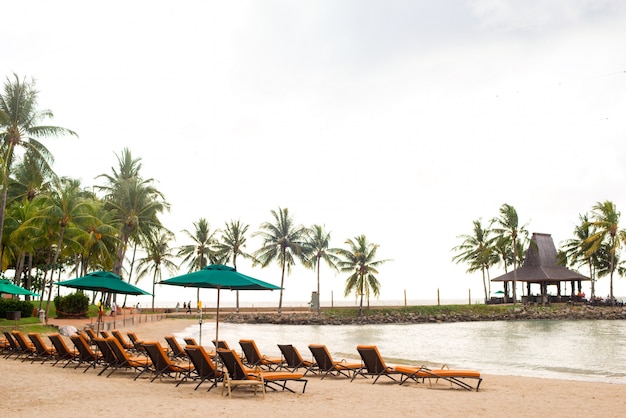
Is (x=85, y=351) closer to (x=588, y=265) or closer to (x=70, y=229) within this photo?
(x=70, y=229)

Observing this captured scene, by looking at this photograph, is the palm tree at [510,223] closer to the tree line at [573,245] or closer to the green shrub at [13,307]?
the tree line at [573,245]

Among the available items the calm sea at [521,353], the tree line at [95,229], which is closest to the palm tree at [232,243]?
the tree line at [95,229]

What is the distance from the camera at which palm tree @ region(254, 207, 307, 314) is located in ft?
170

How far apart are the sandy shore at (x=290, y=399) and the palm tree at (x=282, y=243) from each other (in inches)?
1604

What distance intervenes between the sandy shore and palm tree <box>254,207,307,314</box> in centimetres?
4075

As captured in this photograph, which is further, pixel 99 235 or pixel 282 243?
pixel 282 243

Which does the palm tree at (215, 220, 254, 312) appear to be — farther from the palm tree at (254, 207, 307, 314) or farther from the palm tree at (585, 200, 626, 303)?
the palm tree at (585, 200, 626, 303)

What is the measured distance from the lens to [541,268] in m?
51.3

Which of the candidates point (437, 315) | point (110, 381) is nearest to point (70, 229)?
point (110, 381)

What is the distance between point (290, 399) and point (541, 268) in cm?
4810

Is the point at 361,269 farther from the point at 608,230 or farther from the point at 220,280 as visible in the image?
the point at 220,280

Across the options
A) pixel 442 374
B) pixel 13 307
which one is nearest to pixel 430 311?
pixel 13 307

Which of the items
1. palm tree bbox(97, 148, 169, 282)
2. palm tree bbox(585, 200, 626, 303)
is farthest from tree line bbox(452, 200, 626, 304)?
palm tree bbox(97, 148, 169, 282)

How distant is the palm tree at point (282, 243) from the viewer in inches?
2045
